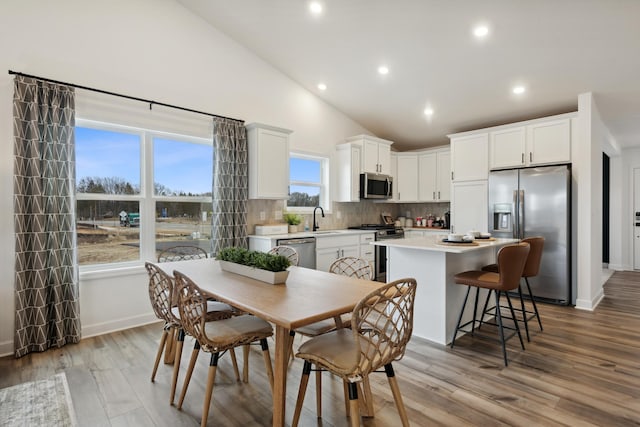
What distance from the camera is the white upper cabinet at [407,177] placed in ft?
20.5

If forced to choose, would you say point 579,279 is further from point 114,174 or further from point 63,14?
point 63,14

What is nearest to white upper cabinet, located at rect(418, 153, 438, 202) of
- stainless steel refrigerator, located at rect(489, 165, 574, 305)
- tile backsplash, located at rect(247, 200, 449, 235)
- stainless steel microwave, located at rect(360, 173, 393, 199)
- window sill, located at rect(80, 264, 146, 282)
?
tile backsplash, located at rect(247, 200, 449, 235)

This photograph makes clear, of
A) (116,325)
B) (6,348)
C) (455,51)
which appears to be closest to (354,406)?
(116,325)

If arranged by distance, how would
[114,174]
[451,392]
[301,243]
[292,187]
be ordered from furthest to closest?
[292,187], [301,243], [114,174], [451,392]

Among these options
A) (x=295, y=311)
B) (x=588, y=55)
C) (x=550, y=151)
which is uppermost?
(x=588, y=55)

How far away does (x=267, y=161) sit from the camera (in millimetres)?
4391

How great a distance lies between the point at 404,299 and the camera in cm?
164

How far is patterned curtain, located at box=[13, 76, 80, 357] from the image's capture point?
2.82 metres

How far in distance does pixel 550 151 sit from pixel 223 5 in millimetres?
4256

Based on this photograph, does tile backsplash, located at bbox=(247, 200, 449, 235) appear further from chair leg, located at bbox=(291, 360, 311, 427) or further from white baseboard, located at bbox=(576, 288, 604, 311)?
chair leg, located at bbox=(291, 360, 311, 427)

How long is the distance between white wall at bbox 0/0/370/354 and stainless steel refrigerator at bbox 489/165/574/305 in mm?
3225

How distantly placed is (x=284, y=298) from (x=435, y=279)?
1805mm

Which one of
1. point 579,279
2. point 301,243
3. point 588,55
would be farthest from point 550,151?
point 301,243

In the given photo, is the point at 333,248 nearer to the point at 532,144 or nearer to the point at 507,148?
the point at 507,148
